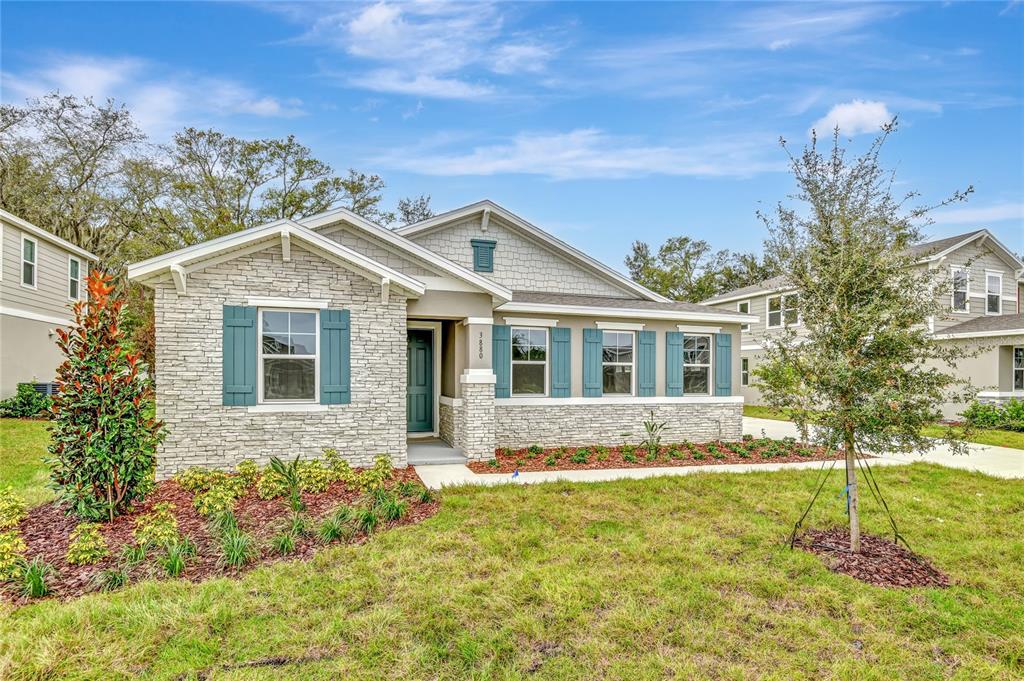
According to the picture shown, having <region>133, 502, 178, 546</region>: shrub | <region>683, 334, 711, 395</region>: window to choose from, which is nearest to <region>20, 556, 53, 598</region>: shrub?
<region>133, 502, 178, 546</region>: shrub

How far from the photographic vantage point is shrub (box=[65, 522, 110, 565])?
15.5ft

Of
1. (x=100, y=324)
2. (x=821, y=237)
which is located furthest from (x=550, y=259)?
(x=100, y=324)

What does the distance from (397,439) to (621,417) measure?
5.18 metres

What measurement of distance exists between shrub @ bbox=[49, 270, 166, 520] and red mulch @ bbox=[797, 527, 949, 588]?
7.72 m

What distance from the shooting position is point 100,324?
5.96 metres

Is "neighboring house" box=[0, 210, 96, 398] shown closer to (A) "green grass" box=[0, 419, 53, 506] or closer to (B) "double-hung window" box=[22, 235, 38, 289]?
(B) "double-hung window" box=[22, 235, 38, 289]

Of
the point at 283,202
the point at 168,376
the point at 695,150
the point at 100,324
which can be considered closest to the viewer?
the point at 100,324

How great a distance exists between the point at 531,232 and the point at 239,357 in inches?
290

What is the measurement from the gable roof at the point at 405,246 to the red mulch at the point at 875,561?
6187 millimetres

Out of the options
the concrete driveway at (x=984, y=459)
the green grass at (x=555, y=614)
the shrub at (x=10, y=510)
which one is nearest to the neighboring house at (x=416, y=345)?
the shrub at (x=10, y=510)

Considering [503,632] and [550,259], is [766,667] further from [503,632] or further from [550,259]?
[550,259]

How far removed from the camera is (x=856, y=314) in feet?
15.5

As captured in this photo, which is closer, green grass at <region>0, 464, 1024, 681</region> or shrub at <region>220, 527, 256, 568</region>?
green grass at <region>0, 464, 1024, 681</region>

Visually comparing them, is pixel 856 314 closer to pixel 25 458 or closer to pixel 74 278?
pixel 25 458
